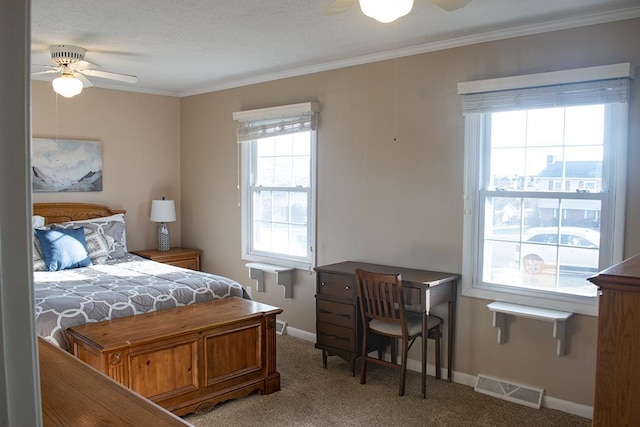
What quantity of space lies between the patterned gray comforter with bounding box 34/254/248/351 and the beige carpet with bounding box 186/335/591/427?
0.81 meters

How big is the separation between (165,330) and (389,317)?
1.48 meters

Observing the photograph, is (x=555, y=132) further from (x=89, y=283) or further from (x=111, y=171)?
(x=111, y=171)

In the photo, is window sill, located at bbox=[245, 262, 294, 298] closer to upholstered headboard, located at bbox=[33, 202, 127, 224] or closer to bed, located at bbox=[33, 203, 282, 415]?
bed, located at bbox=[33, 203, 282, 415]

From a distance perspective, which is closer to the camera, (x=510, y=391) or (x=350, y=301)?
(x=510, y=391)

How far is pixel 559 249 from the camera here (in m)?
3.44

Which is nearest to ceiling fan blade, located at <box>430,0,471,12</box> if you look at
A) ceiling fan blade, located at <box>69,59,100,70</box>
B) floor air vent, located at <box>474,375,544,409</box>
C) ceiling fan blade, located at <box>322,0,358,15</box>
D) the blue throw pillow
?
ceiling fan blade, located at <box>322,0,358,15</box>

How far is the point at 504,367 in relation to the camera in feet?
12.0

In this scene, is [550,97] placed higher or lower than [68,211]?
higher

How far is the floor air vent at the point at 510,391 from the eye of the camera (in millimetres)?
3481

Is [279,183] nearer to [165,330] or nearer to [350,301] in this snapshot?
[350,301]

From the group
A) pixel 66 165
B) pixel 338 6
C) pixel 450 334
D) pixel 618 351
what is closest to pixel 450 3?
pixel 338 6

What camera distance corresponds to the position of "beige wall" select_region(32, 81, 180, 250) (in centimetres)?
526

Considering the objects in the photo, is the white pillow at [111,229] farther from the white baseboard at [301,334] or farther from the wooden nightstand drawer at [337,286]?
the wooden nightstand drawer at [337,286]

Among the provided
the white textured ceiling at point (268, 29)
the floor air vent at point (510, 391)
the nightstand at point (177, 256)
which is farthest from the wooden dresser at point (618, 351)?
the nightstand at point (177, 256)
